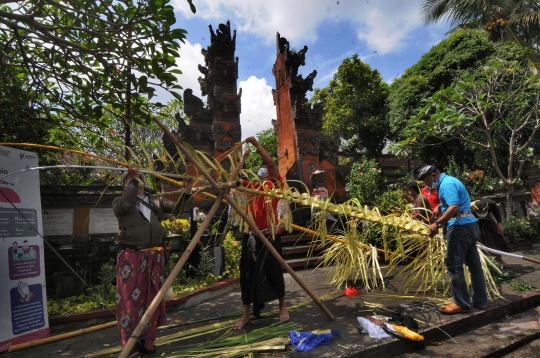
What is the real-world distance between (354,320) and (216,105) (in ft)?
29.6

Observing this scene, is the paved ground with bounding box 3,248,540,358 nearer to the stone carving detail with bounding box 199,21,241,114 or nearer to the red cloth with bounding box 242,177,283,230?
the red cloth with bounding box 242,177,283,230

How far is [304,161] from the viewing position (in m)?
11.9

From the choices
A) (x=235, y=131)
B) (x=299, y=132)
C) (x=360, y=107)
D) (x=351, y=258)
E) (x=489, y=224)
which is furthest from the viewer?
(x=360, y=107)

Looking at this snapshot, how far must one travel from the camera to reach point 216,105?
36.8 feet

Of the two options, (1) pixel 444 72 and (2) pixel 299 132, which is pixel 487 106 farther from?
(1) pixel 444 72

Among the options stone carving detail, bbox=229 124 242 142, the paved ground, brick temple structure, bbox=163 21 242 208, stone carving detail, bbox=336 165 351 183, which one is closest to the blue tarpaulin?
the paved ground

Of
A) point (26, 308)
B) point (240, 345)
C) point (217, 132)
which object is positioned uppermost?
point (217, 132)

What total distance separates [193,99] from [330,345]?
375 inches

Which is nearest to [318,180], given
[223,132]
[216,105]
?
[223,132]

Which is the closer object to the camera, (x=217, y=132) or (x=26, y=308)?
(x=26, y=308)

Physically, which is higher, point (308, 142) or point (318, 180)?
point (308, 142)

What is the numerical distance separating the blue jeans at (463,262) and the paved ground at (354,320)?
16cm

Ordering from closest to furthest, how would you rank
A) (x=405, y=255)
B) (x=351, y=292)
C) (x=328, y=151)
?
(x=405, y=255) → (x=351, y=292) → (x=328, y=151)

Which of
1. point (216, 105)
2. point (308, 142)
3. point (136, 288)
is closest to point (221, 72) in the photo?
point (216, 105)
